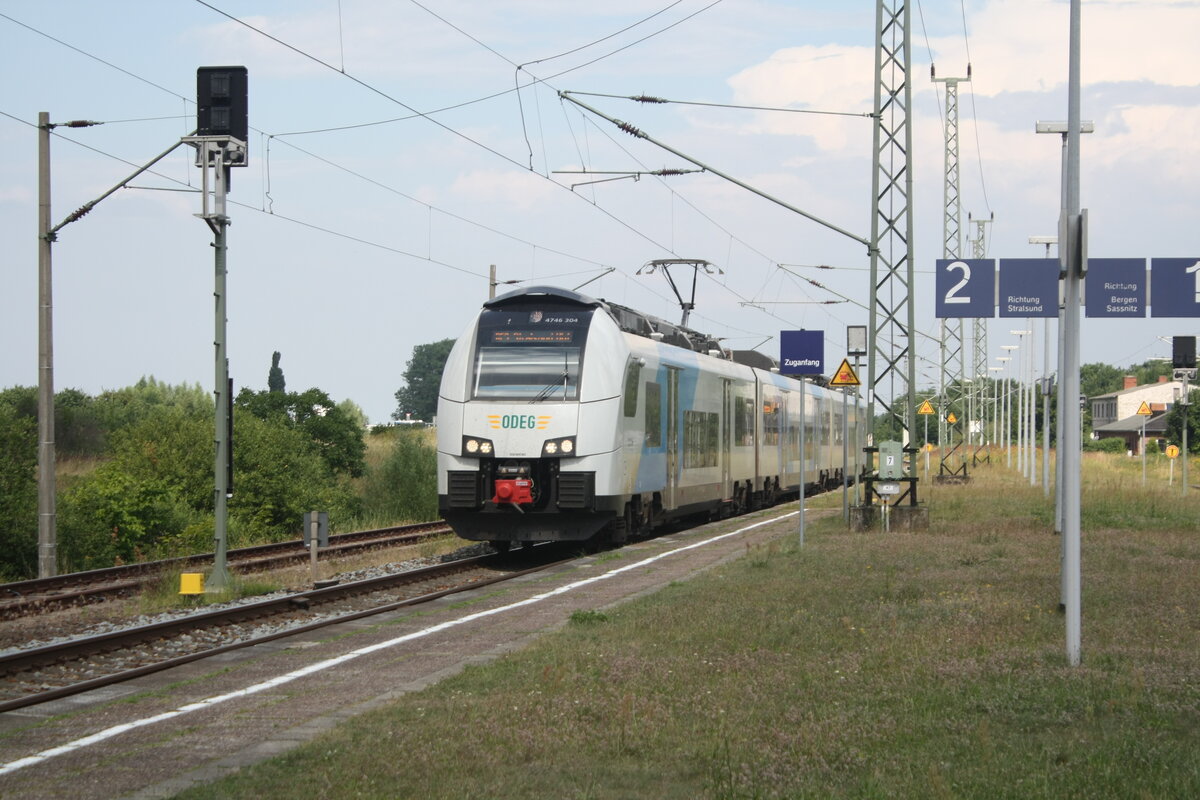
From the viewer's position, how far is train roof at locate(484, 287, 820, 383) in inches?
821

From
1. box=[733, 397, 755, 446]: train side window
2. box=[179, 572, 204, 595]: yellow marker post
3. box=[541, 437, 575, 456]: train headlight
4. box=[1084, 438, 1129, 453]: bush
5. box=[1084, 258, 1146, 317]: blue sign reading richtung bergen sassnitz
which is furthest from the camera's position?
box=[1084, 438, 1129, 453]: bush

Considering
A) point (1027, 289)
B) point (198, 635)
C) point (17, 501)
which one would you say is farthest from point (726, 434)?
point (198, 635)

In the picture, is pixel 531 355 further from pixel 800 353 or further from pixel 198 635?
pixel 198 635

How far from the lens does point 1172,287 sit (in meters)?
22.9

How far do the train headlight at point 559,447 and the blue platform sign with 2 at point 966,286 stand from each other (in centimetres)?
563

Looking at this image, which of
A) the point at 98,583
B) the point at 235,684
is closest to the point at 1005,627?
the point at 235,684

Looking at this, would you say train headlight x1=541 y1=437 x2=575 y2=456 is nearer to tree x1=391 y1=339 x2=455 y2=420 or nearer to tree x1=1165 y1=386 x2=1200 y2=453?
tree x1=1165 y1=386 x2=1200 y2=453

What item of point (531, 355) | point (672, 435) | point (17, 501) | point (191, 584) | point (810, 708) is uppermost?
point (531, 355)

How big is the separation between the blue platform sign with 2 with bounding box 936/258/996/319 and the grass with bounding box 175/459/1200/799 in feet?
16.6

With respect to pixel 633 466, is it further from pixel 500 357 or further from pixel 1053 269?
pixel 1053 269

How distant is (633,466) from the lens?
2136 cm

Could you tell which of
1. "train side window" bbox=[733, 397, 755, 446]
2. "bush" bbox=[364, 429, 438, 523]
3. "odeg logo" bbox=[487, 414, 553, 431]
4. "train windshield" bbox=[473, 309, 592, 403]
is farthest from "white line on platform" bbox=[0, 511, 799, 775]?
"bush" bbox=[364, 429, 438, 523]

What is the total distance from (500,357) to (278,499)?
1309 centimetres

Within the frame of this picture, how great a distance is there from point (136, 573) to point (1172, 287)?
58.2 ft
